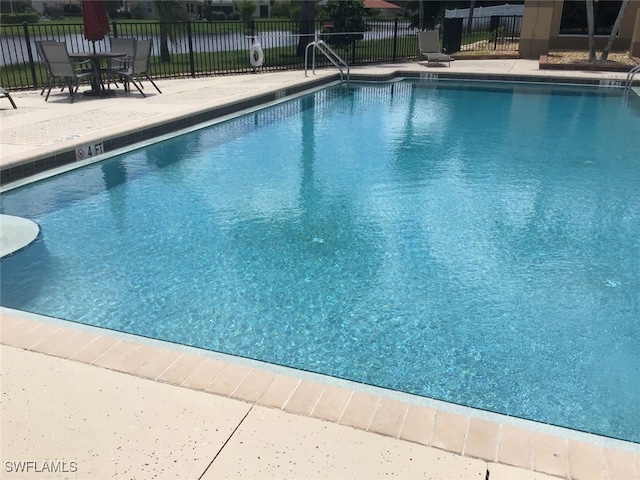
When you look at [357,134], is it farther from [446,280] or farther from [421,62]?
[421,62]

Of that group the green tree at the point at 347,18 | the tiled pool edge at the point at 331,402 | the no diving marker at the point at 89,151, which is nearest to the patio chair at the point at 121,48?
the no diving marker at the point at 89,151

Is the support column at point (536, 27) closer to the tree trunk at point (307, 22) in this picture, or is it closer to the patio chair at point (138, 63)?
the tree trunk at point (307, 22)

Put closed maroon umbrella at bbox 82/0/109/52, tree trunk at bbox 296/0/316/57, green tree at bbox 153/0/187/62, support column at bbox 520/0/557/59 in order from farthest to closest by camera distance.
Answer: green tree at bbox 153/0/187/62 → support column at bbox 520/0/557/59 → tree trunk at bbox 296/0/316/57 → closed maroon umbrella at bbox 82/0/109/52

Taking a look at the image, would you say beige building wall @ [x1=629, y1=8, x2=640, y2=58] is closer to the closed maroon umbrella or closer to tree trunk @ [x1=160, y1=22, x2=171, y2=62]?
tree trunk @ [x1=160, y1=22, x2=171, y2=62]

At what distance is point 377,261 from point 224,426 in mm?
2485

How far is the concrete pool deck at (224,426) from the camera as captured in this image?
2150 mm

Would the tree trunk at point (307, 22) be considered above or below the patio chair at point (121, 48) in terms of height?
above

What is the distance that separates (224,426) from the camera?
7.79ft

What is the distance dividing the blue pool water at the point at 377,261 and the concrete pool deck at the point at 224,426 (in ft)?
1.45

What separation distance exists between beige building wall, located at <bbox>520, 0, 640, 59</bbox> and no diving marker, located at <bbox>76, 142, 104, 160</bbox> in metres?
15.7

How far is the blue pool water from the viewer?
3244 millimetres

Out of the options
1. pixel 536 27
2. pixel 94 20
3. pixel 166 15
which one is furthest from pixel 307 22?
pixel 94 20

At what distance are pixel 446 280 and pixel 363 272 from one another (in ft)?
2.16

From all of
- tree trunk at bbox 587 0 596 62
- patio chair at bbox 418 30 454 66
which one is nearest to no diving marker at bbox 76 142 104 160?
patio chair at bbox 418 30 454 66
